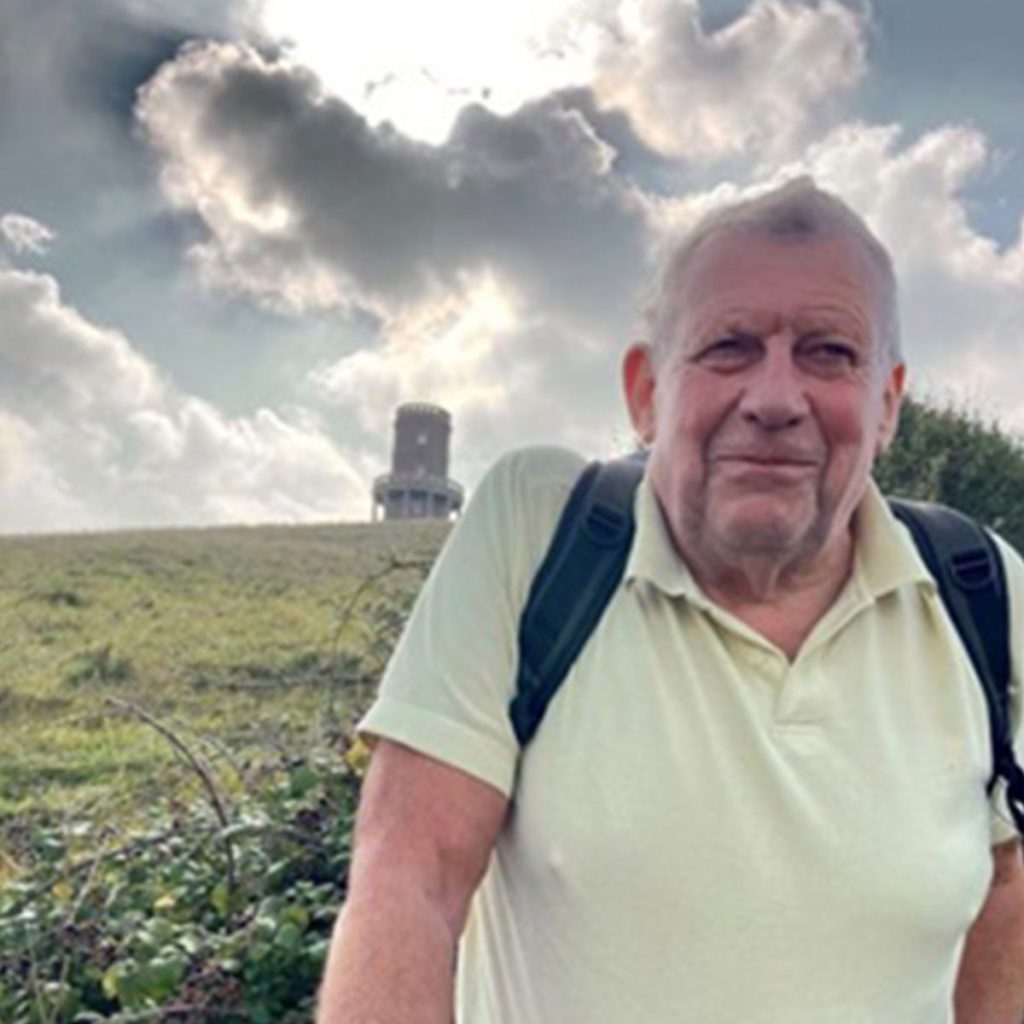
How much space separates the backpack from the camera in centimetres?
164

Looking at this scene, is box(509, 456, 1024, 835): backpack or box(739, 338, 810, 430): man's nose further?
box(739, 338, 810, 430): man's nose

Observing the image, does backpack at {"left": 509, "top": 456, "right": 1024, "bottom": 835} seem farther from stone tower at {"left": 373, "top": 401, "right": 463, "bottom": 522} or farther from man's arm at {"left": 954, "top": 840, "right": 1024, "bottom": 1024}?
stone tower at {"left": 373, "top": 401, "right": 463, "bottom": 522}

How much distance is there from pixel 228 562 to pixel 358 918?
23.4 meters

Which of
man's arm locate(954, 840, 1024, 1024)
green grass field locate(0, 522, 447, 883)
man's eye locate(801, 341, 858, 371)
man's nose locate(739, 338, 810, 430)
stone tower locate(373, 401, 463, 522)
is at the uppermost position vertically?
stone tower locate(373, 401, 463, 522)

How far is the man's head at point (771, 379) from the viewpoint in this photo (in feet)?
5.85

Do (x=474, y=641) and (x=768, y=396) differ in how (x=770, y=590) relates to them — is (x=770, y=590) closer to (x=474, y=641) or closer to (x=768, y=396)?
(x=768, y=396)

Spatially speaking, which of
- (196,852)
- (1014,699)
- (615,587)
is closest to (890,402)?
(1014,699)

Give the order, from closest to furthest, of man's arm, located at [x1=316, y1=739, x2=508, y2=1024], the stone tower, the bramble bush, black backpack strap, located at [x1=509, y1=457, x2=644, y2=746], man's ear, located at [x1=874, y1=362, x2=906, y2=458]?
1. man's arm, located at [x1=316, y1=739, x2=508, y2=1024]
2. black backpack strap, located at [x1=509, y1=457, x2=644, y2=746]
3. man's ear, located at [x1=874, y1=362, x2=906, y2=458]
4. the bramble bush
5. the stone tower

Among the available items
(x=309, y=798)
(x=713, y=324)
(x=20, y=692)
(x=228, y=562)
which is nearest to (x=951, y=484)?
(x=309, y=798)

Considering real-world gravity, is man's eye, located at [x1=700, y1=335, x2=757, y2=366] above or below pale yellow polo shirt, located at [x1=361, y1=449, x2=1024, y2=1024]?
above

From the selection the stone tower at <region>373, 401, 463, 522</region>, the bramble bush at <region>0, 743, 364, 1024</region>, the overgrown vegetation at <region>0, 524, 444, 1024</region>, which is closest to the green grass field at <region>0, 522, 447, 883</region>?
the overgrown vegetation at <region>0, 524, 444, 1024</region>

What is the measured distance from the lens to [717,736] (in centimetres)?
165

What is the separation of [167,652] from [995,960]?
497 inches

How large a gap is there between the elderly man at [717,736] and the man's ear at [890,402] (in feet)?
0.03
